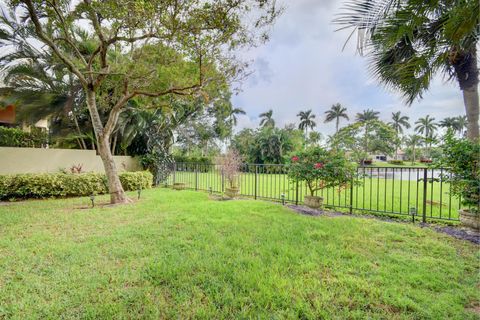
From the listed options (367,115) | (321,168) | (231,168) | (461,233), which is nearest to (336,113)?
(367,115)

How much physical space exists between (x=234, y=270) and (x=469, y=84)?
18.1ft

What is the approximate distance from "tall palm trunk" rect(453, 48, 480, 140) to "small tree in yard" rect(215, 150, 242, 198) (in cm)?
548

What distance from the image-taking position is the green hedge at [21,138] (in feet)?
26.9

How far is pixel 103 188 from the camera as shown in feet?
26.0

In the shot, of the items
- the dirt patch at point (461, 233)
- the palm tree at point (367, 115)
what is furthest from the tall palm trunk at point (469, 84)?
the palm tree at point (367, 115)

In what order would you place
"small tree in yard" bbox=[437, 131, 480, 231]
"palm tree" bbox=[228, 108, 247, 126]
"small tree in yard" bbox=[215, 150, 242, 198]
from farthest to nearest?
"palm tree" bbox=[228, 108, 247, 126] → "small tree in yard" bbox=[215, 150, 242, 198] → "small tree in yard" bbox=[437, 131, 480, 231]

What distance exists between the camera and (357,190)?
238 inches

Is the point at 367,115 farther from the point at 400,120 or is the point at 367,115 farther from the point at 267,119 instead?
the point at 267,119

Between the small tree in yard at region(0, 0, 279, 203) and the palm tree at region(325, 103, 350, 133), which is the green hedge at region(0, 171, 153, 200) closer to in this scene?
the small tree in yard at region(0, 0, 279, 203)

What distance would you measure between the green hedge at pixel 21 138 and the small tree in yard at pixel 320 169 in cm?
1000

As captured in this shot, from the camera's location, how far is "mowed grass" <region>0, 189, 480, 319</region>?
6.28 feet

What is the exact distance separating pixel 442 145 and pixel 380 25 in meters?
2.72

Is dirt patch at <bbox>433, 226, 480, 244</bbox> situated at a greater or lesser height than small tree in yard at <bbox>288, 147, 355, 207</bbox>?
lesser

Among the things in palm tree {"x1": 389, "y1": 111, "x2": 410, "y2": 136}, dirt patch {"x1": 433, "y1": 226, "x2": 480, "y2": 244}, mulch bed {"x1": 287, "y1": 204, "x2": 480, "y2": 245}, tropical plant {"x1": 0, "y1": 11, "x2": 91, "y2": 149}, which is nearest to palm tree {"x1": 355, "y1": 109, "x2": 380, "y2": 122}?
palm tree {"x1": 389, "y1": 111, "x2": 410, "y2": 136}
